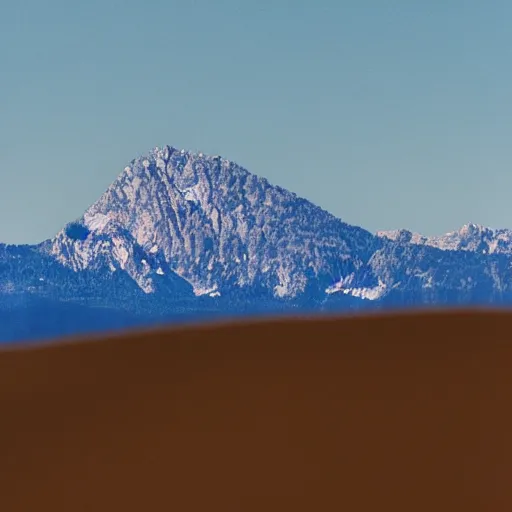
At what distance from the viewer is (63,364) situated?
279 inches

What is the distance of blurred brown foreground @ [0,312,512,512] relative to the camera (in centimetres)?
511

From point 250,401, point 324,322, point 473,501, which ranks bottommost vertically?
point 473,501

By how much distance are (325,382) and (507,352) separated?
1380mm

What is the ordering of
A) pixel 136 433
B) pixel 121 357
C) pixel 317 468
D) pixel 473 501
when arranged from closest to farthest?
pixel 473 501, pixel 317 468, pixel 136 433, pixel 121 357

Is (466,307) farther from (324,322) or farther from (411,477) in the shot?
(411,477)

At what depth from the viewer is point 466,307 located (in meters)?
7.26

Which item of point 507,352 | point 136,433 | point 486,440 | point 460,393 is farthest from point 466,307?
point 136,433

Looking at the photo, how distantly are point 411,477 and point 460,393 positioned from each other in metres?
0.95

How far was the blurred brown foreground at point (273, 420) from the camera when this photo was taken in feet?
16.8

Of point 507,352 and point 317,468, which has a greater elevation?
point 507,352

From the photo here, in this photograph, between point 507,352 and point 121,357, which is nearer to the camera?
point 507,352

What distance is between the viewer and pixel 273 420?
573cm

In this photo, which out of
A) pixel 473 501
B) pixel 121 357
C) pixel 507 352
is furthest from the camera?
pixel 121 357

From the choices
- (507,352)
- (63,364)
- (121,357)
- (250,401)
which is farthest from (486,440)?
(63,364)
